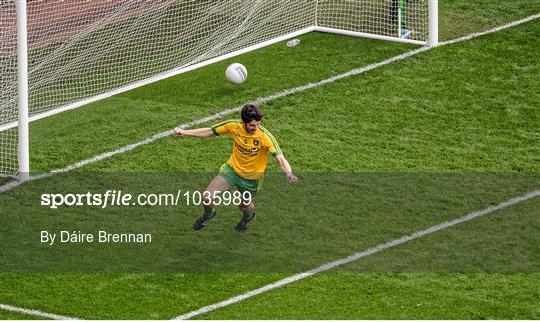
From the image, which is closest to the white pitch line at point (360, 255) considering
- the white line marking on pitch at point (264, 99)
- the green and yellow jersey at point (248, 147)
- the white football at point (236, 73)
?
the green and yellow jersey at point (248, 147)

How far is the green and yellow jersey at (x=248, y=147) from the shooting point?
1390 centimetres

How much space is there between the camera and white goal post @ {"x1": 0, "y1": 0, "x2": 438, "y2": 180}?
16.2 metres

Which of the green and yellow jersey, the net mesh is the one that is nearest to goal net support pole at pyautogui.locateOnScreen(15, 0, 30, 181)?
the green and yellow jersey

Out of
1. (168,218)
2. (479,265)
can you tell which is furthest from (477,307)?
(168,218)

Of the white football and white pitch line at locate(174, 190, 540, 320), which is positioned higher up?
the white football

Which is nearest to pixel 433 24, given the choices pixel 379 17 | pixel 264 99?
pixel 379 17

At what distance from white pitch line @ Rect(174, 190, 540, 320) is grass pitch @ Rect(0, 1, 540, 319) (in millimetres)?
92

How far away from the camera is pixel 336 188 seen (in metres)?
15.5

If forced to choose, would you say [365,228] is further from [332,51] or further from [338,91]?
[332,51]

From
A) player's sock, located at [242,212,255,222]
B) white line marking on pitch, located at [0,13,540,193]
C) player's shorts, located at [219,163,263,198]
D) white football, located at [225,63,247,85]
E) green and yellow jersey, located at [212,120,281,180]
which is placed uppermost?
green and yellow jersey, located at [212,120,281,180]

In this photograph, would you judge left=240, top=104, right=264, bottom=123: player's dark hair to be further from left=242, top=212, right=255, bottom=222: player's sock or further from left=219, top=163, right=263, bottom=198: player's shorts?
left=242, top=212, right=255, bottom=222: player's sock

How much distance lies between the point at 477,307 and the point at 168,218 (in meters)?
3.59

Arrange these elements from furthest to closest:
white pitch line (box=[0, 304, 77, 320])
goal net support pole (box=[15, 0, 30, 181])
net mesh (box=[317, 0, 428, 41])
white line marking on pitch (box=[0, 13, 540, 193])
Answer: net mesh (box=[317, 0, 428, 41]) < white line marking on pitch (box=[0, 13, 540, 193]) < goal net support pole (box=[15, 0, 30, 181]) < white pitch line (box=[0, 304, 77, 320])

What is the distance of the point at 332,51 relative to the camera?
62.8 feet
